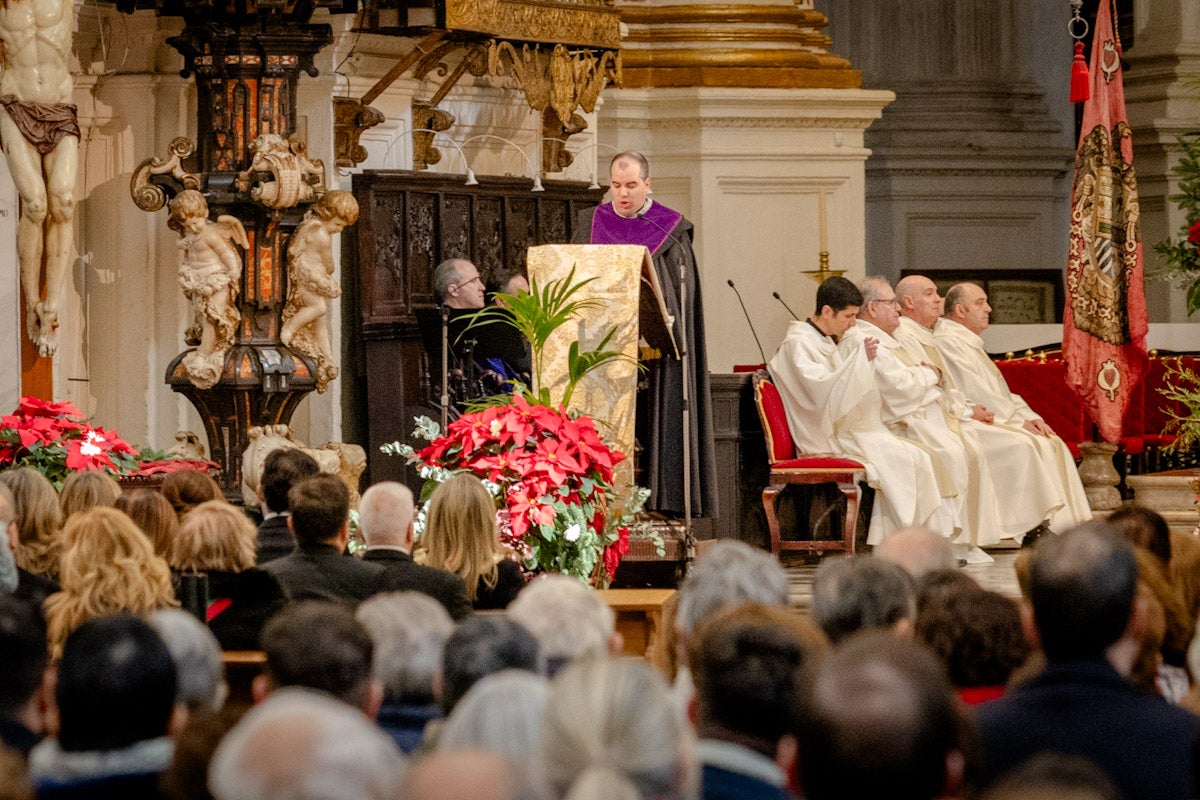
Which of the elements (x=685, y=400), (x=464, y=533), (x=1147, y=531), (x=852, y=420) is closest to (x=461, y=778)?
(x=1147, y=531)

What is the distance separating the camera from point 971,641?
4.37 metres

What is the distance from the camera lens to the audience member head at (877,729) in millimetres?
2930

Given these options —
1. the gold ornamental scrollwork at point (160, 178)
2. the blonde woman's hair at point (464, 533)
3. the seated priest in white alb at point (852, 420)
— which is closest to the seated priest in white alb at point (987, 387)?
the seated priest in white alb at point (852, 420)

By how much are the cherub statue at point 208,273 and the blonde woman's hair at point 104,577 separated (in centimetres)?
534

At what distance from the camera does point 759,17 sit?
16.2 metres

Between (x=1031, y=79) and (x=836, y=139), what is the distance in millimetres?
3838

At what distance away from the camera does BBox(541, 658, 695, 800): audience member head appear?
3131 mm

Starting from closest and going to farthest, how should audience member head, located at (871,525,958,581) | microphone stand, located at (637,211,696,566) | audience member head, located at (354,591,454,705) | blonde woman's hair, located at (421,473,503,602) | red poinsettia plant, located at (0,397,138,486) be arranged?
1. audience member head, located at (354,591,454,705)
2. audience member head, located at (871,525,958,581)
3. blonde woman's hair, located at (421,473,503,602)
4. red poinsettia plant, located at (0,397,138,486)
5. microphone stand, located at (637,211,696,566)

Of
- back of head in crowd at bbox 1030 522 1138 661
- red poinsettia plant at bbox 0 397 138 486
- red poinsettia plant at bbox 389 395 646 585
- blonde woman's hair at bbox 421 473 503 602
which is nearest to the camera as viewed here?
back of head in crowd at bbox 1030 522 1138 661

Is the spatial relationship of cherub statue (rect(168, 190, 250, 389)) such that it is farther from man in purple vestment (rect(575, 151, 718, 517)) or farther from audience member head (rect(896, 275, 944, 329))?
audience member head (rect(896, 275, 944, 329))

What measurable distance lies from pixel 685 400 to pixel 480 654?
18.2ft

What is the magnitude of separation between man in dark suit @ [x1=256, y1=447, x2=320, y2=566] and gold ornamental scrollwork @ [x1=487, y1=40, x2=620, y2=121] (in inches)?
220

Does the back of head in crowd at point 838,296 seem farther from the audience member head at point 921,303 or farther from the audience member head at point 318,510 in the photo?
the audience member head at point 318,510

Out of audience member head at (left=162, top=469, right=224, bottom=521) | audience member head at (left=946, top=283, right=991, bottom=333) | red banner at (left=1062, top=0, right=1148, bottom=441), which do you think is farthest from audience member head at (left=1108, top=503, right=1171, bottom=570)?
audience member head at (left=946, top=283, right=991, bottom=333)
